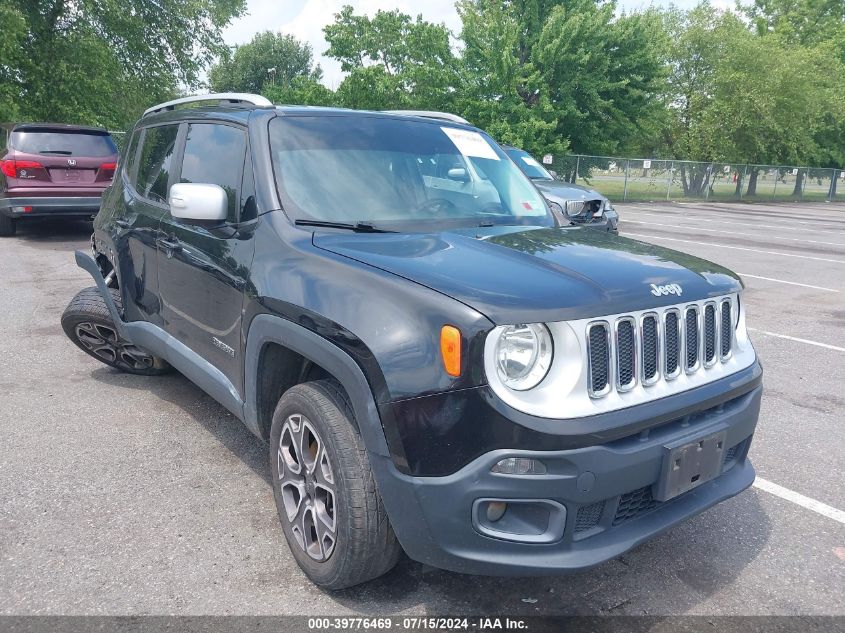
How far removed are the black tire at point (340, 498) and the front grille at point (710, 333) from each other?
4.43 ft

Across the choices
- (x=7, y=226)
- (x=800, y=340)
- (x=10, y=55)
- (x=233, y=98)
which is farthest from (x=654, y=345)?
(x=10, y=55)

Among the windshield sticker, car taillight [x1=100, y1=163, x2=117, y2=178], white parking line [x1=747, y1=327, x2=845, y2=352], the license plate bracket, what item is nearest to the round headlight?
the license plate bracket

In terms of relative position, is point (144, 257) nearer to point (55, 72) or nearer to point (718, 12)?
point (55, 72)

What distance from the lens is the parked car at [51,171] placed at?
10.5m

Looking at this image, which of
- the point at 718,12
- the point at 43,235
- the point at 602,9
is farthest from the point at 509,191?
the point at 718,12

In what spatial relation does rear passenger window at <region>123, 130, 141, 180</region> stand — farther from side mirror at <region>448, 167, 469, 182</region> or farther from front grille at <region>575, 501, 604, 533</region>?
front grille at <region>575, 501, 604, 533</region>

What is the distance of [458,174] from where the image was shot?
144 inches

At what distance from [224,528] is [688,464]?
76.6 inches

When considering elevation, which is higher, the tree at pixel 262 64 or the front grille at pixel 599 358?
the tree at pixel 262 64

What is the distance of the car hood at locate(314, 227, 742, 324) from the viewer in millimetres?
2213

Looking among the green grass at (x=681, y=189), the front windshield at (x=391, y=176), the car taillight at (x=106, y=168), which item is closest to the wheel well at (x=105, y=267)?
the front windshield at (x=391, y=176)

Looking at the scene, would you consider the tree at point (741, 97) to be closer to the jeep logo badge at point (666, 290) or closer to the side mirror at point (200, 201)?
the jeep logo badge at point (666, 290)

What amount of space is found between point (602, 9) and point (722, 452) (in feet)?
95.2

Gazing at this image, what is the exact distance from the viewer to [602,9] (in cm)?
2789
